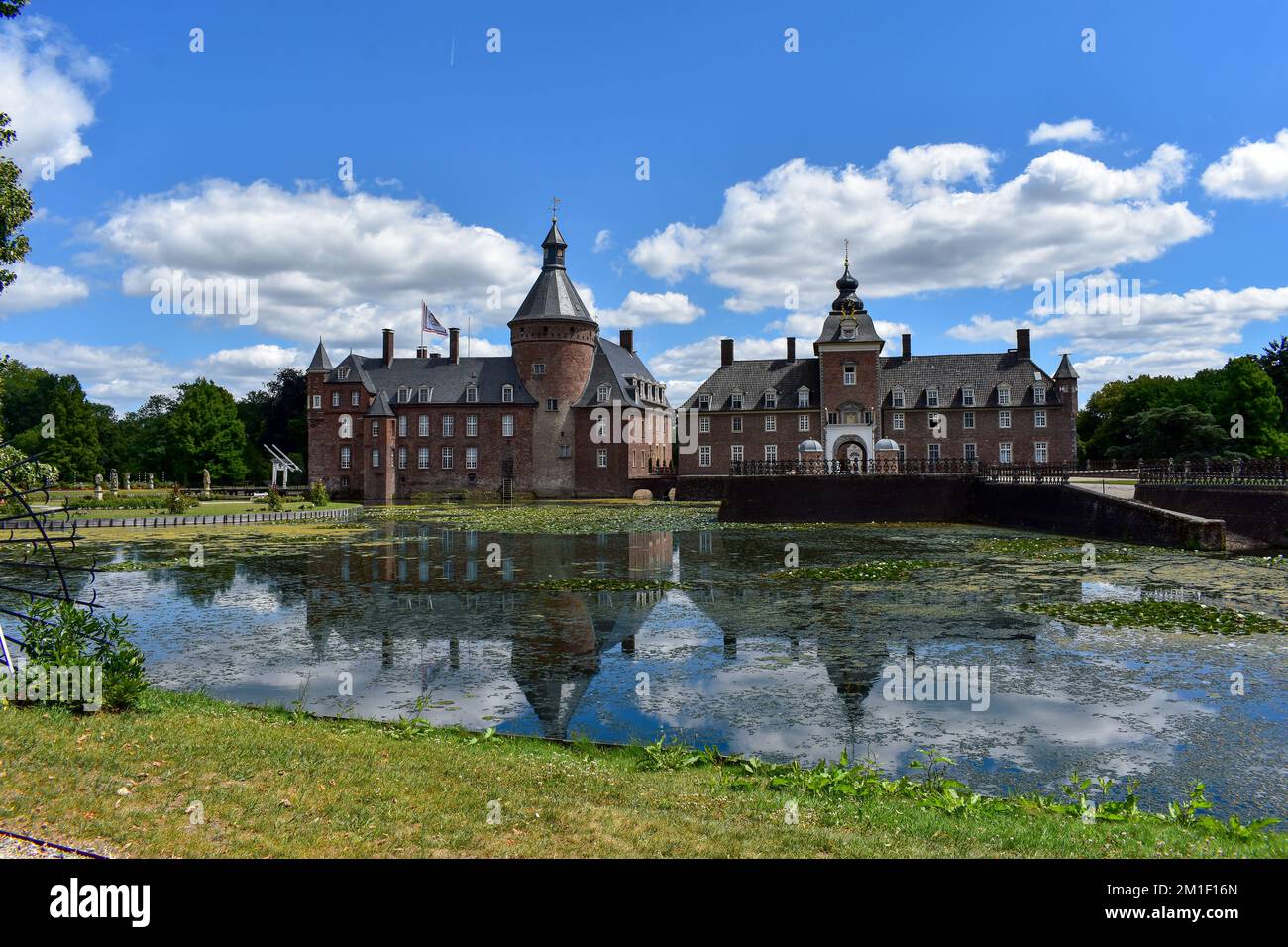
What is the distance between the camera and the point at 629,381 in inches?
2613

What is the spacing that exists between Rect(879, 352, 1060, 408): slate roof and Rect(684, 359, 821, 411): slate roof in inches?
210

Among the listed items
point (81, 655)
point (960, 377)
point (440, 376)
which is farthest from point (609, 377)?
point (81, 655)

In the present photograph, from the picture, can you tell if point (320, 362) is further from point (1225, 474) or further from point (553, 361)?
point (1225, 474)

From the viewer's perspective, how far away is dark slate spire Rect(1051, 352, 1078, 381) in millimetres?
59250

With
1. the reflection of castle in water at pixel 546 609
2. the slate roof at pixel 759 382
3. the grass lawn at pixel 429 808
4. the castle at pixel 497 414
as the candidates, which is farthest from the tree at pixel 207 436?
the grass lawn at pixel 429 808

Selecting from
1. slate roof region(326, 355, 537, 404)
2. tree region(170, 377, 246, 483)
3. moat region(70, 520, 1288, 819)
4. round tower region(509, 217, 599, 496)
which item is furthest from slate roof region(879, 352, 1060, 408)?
tree region(170, 377, 246, 483)

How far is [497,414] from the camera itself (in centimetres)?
6594

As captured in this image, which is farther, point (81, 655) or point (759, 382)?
point (759, 382)

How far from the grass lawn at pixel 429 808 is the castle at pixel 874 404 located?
51.4 m

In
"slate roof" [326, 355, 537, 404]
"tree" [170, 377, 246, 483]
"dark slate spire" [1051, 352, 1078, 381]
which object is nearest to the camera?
"dark slate spire" [1051, 352, 1078, 381]

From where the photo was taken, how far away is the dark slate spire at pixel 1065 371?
5925cm

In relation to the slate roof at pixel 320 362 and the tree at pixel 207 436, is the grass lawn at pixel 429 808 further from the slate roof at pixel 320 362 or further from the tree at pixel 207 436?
the tree at pixel 207 436

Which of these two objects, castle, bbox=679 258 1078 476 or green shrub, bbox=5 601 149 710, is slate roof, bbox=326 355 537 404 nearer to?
castle, bbox=679 258 1078 476

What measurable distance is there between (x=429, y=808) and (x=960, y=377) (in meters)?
62.3
